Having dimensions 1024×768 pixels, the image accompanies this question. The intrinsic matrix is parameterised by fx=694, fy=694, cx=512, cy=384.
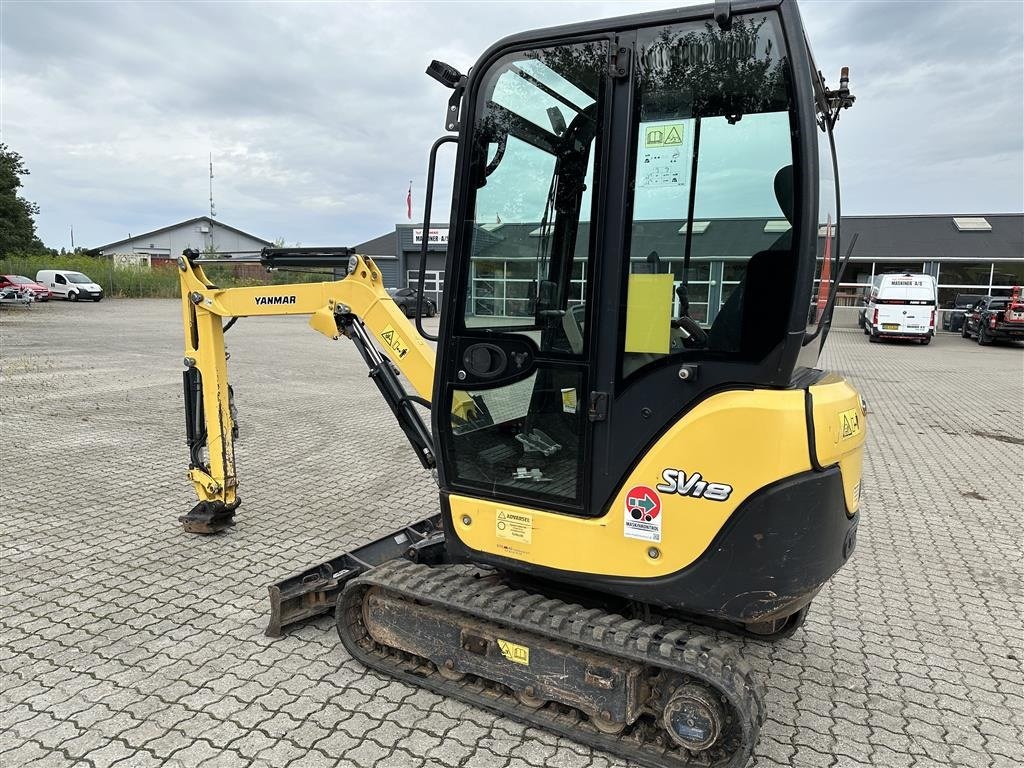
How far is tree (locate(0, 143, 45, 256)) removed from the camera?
86.1ft

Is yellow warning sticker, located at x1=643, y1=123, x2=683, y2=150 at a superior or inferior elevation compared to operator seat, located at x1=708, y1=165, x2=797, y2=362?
superior

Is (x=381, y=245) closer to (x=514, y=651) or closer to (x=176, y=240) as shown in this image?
(x=176, y=240)

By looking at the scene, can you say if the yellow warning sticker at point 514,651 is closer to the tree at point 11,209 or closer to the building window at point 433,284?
the building window at point 433,284

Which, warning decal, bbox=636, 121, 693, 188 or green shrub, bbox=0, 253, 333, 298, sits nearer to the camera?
warning decal, bbox=636, 121, 693, 188

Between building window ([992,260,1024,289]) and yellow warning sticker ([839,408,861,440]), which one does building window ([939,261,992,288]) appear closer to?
building window ([992,260,1024,289])

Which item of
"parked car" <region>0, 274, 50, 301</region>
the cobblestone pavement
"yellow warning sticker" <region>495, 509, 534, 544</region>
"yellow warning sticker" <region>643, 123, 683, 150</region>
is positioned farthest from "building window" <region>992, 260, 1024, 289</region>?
"parked car" <region>0, 274, 50, 301</region>

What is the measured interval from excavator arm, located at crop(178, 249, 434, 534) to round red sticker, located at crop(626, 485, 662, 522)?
1.24 m

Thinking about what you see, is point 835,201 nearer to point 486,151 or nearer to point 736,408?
point 736,408

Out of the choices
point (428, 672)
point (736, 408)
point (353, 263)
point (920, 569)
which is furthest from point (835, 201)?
point (920, 569)

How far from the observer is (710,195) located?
2400 mm

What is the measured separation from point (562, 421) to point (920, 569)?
341 cm

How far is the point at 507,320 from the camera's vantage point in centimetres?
279

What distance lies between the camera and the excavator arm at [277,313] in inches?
140

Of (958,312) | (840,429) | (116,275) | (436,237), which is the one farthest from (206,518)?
(116,275)
